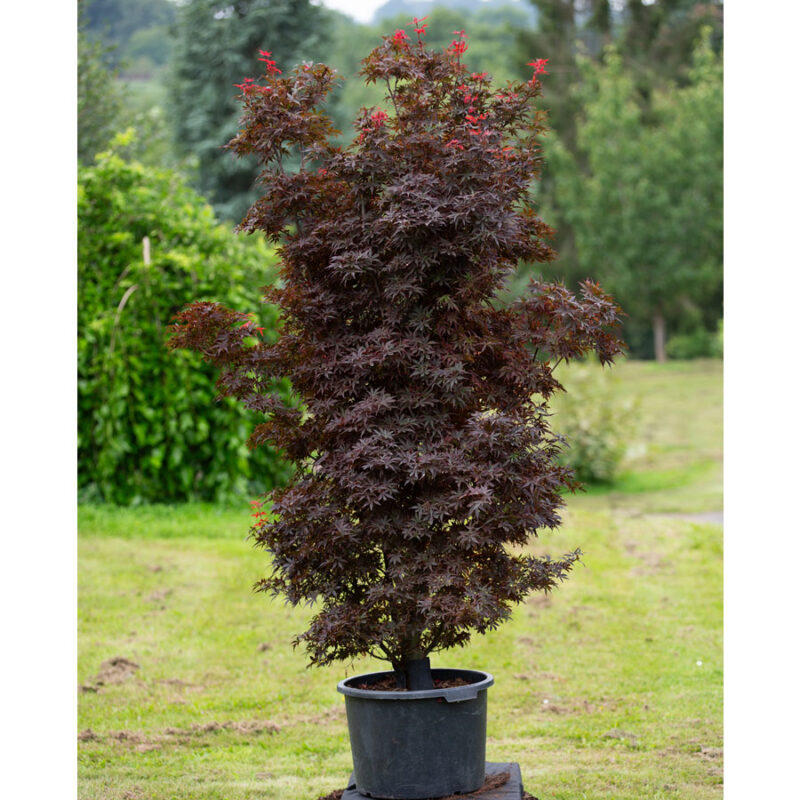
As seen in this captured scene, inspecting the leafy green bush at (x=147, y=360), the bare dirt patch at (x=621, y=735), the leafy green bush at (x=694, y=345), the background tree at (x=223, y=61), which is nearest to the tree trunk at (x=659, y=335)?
the leafy green bush at (x=694, y=345)

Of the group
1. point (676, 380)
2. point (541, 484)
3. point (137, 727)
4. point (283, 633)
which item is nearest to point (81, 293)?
point (283, 633)

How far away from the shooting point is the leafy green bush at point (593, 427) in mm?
9797

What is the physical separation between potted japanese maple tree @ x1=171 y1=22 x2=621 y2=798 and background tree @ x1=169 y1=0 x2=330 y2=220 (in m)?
14.4

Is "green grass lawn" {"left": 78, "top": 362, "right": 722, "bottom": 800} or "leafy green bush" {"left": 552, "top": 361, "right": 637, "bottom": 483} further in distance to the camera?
"leafy green bush" {"left": 552, "top": 361, "right": 637, "bottom": 483}

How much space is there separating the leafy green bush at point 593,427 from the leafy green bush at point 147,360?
117 inches

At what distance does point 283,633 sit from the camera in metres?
6.17

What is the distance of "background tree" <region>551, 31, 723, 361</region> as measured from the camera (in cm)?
1825

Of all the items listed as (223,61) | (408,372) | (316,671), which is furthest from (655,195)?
(408,372)

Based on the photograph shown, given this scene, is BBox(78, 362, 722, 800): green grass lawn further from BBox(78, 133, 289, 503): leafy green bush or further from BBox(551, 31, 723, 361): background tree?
BBox(551, 31, 723, 361): background tree

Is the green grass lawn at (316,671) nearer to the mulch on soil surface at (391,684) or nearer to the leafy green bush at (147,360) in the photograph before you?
the leafy green bush at (147,360)

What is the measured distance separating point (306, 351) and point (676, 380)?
15271 mm

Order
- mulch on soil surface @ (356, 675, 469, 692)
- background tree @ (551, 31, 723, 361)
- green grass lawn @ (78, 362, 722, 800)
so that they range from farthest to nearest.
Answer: background tree @ (551, 31, 723, 361), green grass lawn @ (78, 362, 722, 800), mulch on soil surface @ (356, 675, 469, 692)

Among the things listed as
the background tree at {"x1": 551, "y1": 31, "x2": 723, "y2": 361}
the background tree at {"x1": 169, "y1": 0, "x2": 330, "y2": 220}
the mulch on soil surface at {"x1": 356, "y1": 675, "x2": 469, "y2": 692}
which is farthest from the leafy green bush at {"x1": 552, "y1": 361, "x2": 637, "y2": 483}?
the background tree at {"x1": 169, "y1": 0, "x2": 330, "y2": 220}

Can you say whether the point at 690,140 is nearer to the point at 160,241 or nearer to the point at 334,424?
the point at 160,241
